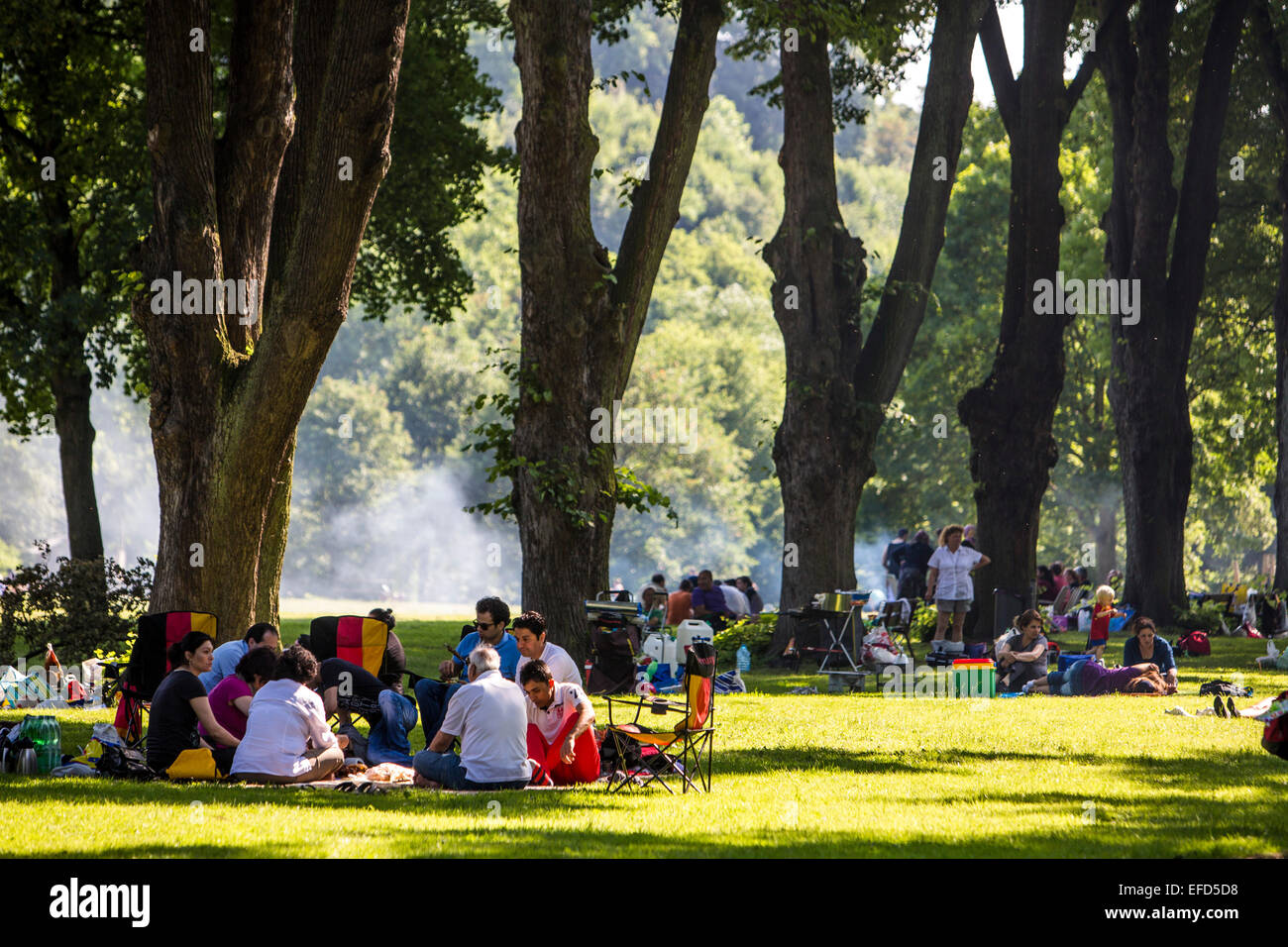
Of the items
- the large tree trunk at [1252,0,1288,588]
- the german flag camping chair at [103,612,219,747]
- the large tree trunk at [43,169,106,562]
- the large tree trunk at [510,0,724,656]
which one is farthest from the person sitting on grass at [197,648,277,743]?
the large tree trunk at [1252,0,1288,588]

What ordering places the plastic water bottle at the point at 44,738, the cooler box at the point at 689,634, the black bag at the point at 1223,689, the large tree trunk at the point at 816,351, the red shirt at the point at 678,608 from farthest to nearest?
the red shirt at the point at 678,608
the large tree trunk at the point at 816,351
the cooler box at the point at 689,634
the black bag at the point at 1223,689
the plastic water bottle at the point at 44,738

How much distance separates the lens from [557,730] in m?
11.3

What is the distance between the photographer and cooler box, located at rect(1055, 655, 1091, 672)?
19.0m

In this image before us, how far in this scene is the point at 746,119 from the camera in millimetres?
169875

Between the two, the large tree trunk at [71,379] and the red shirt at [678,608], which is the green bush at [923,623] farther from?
the large tree trunk at [71,379]

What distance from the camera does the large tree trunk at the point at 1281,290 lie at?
1252 inches

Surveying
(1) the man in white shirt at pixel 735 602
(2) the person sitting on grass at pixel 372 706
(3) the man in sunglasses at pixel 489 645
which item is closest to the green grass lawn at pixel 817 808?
(3) the man in sunglasses at pixel 489 645

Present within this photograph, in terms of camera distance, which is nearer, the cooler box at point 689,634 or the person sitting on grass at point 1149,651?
the person sitting on grass at point 1149,651

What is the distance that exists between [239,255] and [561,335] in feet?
14.1

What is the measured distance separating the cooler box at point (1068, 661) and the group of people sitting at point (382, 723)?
890 centimetres

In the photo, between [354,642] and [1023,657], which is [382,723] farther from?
[1023,657]
